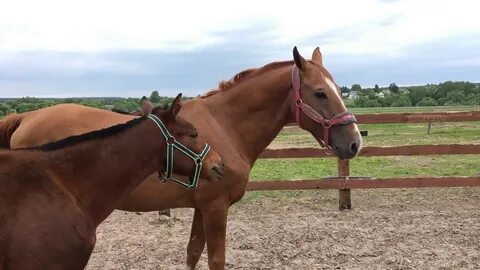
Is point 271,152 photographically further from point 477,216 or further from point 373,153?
point 477,216

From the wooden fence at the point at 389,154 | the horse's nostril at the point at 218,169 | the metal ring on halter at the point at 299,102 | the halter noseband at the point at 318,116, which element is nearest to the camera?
the horse's nostril at the point at 218,169

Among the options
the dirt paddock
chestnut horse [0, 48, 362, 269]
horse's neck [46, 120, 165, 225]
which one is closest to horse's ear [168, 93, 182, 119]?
horse's neck [46, 120, 165, 225]

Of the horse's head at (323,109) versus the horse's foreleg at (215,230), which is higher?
the horse's head at (323,109)

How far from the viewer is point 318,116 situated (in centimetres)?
416

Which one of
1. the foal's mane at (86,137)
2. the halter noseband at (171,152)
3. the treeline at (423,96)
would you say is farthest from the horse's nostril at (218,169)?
the treeline at (423,96)

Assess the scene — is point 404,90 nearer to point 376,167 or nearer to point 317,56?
point 376,167

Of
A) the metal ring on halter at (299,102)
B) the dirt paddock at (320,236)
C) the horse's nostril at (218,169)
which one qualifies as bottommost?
the dirt paddock at (320,236)

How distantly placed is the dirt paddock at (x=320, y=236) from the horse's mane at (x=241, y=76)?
196 cm

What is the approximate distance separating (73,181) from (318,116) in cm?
205

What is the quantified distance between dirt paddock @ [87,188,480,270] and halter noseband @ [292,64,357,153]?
1853 mm

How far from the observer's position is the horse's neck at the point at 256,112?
445 centimetres

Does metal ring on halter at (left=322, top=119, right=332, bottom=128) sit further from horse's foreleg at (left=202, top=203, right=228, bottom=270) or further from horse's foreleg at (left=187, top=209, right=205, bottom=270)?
horse's foreleg at (left=187, top=209, right=205, bottom=270)

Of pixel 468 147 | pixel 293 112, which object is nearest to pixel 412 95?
pixel 468 147

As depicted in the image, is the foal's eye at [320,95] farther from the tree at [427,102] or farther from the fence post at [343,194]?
the tree at [427,102]
